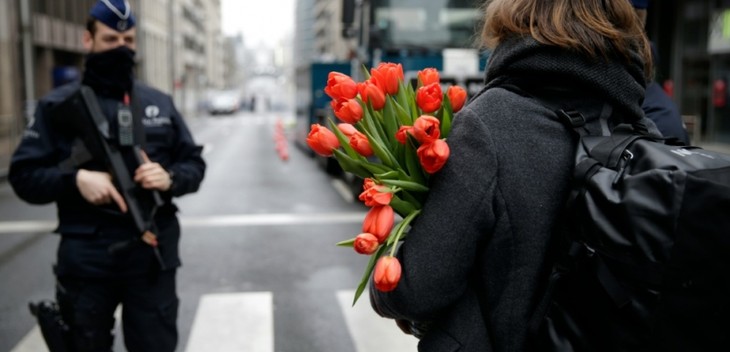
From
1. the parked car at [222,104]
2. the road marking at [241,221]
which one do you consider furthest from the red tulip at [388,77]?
the parked car at [222,104]

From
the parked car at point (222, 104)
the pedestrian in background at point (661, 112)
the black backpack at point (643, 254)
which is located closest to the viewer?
the black backpack at point (643, 254)

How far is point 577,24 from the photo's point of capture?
154cm

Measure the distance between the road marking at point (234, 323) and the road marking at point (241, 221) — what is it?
10.6 feet

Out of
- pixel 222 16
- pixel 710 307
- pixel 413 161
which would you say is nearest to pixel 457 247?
pixel 413 161

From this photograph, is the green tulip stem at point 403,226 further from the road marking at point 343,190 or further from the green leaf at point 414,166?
the road marking at point 343,190

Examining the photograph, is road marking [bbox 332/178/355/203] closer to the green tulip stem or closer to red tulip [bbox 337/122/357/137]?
red tulip [bbox 337/122/357/137]

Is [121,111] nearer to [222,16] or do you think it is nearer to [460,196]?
[460,196]

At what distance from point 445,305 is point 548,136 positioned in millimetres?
430

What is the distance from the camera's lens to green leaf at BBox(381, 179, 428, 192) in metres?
1.56

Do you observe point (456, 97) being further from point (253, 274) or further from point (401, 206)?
→ point (253, 274)

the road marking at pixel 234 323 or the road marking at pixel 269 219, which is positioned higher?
the road marking at pixel 234 323

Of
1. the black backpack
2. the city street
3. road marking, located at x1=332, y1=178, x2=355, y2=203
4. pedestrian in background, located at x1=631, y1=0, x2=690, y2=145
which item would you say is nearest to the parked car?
road marking, located at x1=332, y1=178, x2=355, y2=203

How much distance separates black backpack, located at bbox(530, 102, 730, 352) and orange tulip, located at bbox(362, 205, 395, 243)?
0.36 meters

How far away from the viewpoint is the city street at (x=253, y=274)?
4754 millimetres
